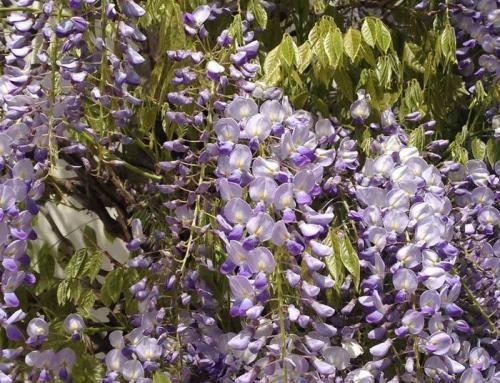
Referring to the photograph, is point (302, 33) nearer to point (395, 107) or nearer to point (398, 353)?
point (395, 107)

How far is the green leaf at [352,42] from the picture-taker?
1.92 metres

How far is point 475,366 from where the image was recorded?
1.84 meters

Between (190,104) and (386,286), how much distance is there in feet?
1.74

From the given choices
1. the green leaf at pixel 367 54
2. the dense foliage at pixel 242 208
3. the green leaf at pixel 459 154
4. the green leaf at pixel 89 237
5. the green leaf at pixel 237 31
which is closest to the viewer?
the dense foliage at pixel 242 208

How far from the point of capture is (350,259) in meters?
1.71

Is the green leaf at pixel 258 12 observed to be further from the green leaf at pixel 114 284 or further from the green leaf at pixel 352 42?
the green leaf at pixel 114 284

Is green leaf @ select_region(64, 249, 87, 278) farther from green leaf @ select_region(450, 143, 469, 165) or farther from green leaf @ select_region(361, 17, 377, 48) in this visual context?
green leaf @ select_region(450, 143, 469, 165)

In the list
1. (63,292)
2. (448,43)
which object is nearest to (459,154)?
(448,43)

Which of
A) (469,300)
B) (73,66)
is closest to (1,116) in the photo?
(73,66)

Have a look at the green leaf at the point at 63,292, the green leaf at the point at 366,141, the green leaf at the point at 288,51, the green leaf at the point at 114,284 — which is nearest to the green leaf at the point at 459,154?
the green leaf at the point at 366,141

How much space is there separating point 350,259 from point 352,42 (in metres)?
0.49

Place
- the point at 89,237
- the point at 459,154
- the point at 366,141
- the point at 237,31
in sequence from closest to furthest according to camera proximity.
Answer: the point at 237,31 < the point at 366,141 < the point at 459,154 < the point at 89,237

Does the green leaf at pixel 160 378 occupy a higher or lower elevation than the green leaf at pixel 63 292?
lower

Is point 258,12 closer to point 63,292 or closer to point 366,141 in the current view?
point 366,141
